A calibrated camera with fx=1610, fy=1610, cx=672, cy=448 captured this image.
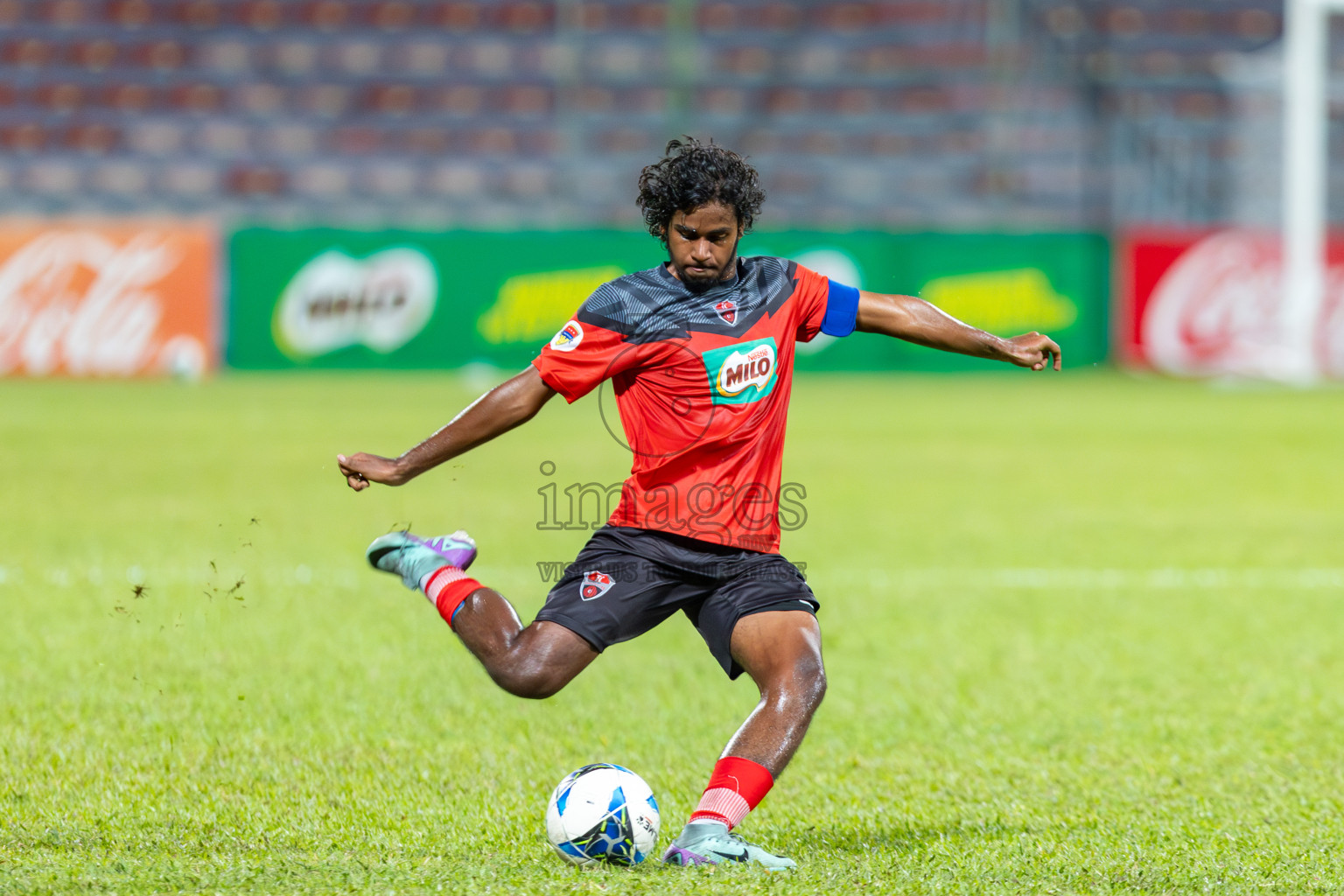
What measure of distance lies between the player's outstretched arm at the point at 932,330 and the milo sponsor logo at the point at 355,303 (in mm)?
15780

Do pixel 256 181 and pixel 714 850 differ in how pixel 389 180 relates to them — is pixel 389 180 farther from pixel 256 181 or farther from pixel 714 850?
pixel 714 850

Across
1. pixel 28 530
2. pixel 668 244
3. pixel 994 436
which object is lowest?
pixel 994 436

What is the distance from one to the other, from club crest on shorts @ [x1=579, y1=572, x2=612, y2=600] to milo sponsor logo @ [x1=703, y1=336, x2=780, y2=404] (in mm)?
479

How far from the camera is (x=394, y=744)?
4.55m

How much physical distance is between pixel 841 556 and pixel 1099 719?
316 cm

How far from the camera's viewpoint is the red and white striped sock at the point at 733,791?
10.9 ft

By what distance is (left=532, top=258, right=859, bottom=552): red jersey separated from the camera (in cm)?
364

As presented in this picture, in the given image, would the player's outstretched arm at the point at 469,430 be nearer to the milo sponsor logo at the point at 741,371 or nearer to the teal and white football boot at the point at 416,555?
the teal and white football boot at the point at 416,555

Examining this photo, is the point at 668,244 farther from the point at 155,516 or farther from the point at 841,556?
the point at 155,516

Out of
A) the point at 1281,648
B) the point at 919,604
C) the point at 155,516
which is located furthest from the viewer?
the point at 155,516

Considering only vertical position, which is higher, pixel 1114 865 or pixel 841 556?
pixel 1114 865

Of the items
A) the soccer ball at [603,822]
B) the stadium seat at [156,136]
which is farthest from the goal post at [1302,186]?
the soccer ball at [603,822]

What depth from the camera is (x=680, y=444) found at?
3682mm

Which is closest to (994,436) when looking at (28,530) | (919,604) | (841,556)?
(841,556)
